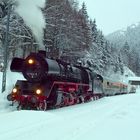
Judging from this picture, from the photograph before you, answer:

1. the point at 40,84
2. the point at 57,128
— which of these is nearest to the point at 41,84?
the point at 40,84

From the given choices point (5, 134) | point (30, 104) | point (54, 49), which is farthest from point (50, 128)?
point (54, 49)

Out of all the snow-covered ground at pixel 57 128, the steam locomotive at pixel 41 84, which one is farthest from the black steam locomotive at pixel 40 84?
the snow-covered ground at pixel 57 128

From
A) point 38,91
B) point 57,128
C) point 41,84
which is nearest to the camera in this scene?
point 57,128

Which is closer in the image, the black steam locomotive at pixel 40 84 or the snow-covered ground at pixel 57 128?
the snow-covered ground at pixel 57 128

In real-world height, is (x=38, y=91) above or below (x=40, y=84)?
below

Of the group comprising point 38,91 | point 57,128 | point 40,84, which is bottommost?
point 57,128

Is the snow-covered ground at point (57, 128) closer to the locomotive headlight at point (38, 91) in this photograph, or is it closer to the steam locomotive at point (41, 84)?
the locomotive headlight at point (38, 91)

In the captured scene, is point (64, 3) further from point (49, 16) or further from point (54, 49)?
point (54, 49)

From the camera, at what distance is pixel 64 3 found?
41.9 m

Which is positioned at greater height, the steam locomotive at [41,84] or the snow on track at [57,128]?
the steam locomotive at [41,84]

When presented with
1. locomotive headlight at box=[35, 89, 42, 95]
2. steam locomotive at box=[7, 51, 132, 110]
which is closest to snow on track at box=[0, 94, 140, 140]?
locomotive headlight at box=[35, 89, 42, 95]

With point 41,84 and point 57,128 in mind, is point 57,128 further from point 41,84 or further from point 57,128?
point 41,84

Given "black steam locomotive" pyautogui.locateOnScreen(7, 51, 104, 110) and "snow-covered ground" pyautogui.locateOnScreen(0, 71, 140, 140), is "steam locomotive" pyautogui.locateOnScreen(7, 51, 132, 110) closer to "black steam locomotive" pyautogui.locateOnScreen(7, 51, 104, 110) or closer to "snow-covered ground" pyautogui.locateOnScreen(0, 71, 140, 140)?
"black steam locomotive" pyautogui.locateOnScreen(7, 51, 104, 110)

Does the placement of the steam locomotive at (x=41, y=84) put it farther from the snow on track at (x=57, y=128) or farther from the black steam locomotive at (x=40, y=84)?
the snow on track at (x=57, y=128)
